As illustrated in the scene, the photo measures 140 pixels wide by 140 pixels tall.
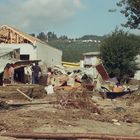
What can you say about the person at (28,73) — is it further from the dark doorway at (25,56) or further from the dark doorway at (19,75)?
the dark doorway at (25,56)

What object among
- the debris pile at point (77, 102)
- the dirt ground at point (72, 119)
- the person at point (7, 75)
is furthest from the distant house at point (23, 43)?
the dirt ground at point (72, 119)

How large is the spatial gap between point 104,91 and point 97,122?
1832 cm

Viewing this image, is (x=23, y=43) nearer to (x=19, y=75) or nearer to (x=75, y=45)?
(x=19, y=75)

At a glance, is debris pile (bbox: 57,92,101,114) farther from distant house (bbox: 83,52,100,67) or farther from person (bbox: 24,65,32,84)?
distant house (bbox: 83,52,100,67)

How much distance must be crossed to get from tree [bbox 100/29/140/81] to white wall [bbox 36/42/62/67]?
6359mm

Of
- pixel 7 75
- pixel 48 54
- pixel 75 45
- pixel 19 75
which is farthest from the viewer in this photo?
pixel 75 45

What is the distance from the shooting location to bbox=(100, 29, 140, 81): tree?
73.4m

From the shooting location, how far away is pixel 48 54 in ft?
235

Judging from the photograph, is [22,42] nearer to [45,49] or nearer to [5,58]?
[45,49]

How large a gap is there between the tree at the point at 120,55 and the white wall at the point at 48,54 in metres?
6.36

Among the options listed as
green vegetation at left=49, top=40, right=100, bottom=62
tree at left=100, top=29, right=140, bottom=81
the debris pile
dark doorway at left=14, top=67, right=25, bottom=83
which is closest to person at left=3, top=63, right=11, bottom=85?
dark doorway at left=14, top=67, right=25, bottom=83

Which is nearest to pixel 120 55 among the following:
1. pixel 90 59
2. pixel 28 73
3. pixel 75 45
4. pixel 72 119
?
pixel 90 59

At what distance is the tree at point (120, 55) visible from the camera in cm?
7344

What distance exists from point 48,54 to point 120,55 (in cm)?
989
